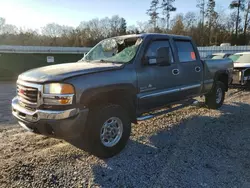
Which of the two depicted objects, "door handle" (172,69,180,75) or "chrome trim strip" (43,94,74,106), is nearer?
"chrome trim strip" (43,94,74,106)

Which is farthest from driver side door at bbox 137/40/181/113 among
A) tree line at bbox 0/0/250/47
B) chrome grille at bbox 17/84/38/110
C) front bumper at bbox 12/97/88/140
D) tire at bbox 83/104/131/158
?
tree line at bbox 0/0/250/47

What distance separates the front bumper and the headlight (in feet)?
0.44

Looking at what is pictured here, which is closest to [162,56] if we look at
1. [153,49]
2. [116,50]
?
[153,49]

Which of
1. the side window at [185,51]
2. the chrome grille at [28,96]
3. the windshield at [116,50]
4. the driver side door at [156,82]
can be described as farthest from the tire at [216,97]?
the chrome grille at [28,96]

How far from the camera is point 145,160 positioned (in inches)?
135

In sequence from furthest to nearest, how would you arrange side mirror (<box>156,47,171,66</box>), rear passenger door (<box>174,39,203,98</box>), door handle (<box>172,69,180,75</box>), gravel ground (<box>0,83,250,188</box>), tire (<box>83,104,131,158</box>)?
1. rear passenger door (<box>174,39,203,98</box>)
2. door handle (<box>172,69,180,75</box>)
3. side mirror (<box>156,47,171,66</box>)
4. tire (<box>83,104,131,158</box>)
5. gravel ground (<box>0,83,250,188</box>)

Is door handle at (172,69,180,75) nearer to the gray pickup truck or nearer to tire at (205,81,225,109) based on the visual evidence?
the gray pickup truck

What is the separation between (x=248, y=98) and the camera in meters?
8.19

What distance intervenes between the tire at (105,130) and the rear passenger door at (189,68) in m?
1.85

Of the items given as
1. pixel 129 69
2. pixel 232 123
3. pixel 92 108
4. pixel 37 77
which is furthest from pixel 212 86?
pixel 37 77

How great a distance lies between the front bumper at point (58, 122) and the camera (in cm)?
289

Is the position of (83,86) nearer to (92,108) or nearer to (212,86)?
(92,108)

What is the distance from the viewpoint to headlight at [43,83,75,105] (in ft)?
9.46

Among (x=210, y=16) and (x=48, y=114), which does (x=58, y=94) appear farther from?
(x=210, y=16)
